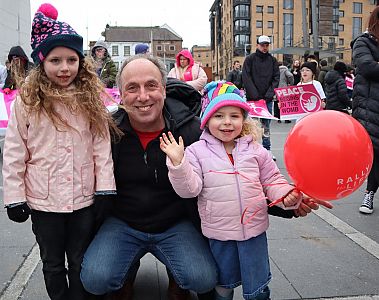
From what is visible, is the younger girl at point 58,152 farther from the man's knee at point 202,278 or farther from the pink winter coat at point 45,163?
the man's knee at point 202,278

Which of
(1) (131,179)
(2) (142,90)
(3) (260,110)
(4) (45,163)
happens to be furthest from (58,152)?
(3) (260,110)

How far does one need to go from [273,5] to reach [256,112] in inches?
2978

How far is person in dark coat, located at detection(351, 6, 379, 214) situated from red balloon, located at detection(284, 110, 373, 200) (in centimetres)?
221

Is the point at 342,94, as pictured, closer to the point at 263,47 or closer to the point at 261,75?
the point at 261,75

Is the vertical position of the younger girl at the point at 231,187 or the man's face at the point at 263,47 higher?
the man's face at the point at 263,47

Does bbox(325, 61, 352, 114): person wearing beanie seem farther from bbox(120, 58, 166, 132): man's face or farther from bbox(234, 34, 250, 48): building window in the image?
bbox(234, 34, 250, 48): building window

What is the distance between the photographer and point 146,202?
271cm

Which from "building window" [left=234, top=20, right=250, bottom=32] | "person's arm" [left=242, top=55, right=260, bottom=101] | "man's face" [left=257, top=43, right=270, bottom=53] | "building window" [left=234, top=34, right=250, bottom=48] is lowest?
"person's arm" [left=242, top=55, right=260, bottom=101]

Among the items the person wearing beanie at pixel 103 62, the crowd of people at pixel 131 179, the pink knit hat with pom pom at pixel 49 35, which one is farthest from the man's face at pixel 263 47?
the pink knit hat with pom pom at pixel 49 35

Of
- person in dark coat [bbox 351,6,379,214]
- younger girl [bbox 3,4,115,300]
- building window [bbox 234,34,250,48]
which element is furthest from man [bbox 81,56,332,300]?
building window [bbox 234,34,250,48]

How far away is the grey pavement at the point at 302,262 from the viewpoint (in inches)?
119

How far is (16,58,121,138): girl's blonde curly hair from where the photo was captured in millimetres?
2502

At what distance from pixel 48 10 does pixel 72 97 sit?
1.94 feet

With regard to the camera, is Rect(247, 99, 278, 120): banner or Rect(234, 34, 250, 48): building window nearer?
Rect(247, 99, 278, 120): banner
